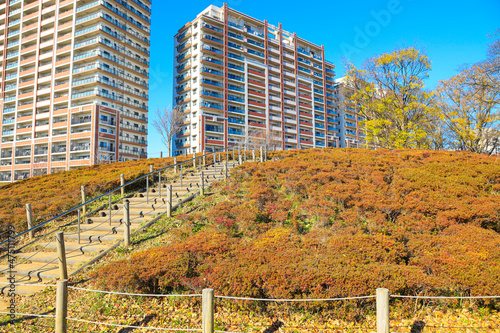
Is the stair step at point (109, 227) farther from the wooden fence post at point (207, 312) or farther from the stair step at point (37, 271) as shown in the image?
the wooden fence post at point (207, 312)

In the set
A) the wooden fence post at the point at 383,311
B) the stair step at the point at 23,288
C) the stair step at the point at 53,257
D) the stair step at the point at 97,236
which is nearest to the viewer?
the wooden fence post at the point at 383,311

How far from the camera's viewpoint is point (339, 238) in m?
5.84

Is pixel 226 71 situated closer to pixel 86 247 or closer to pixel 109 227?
pixel 109 227

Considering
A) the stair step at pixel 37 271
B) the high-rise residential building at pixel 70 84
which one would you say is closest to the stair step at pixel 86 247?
the stair step at pixel 37 271

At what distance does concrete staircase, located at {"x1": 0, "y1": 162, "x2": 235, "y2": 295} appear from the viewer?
6379mm

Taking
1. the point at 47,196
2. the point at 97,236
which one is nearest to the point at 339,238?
the point at 97,236

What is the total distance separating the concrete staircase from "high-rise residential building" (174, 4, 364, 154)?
36.1 meters

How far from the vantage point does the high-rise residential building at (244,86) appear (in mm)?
52094

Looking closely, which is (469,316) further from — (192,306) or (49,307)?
(49,307)

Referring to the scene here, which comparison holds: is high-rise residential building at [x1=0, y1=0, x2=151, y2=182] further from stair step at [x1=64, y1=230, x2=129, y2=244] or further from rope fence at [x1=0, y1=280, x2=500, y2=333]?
rope fence at [x1=0, y1=280, x2=500, y2=333]

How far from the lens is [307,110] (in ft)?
218

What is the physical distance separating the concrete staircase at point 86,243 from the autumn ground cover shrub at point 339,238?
1.47m

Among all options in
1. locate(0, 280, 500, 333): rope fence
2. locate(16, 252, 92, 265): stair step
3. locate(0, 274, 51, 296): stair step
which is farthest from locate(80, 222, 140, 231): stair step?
locate(0, 280, 500, 333): rope fence

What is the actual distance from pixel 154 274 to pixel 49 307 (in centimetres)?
215
